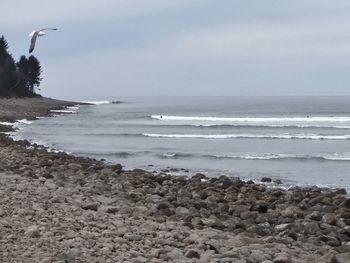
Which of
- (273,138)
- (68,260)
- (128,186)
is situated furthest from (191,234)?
(273,138)

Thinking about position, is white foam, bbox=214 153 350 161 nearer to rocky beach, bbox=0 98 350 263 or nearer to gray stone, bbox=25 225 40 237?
rocky beach, bbox=0 98 350 263

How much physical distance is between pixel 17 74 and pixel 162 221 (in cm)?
6946

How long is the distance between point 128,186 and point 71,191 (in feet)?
6.32

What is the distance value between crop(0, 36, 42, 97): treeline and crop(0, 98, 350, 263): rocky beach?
60223 mm

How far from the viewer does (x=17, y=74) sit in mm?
73625

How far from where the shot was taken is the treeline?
6994 cm

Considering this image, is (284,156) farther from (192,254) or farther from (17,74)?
(17,74)

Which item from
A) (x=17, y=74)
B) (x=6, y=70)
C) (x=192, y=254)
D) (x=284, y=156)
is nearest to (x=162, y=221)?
(x=192, y=254)

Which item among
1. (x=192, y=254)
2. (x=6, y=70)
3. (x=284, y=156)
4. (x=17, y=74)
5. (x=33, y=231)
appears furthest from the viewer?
(x=17, y=74)

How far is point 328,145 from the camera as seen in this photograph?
26.5 m

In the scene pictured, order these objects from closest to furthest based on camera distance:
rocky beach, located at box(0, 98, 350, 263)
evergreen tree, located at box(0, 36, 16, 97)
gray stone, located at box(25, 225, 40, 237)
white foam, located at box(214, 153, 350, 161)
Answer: rocky beach, located at box(0, 98, 350, 263)
gray stone, located at box(25, 225, 40, 237)
white foam, located at box(214, 153, 350, 161)
evergreen tree, located at box(0, 36, 16, 97)

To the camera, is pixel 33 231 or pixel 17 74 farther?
pixel 17 74

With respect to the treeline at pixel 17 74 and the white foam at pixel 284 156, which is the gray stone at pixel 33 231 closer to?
the white foam at pixel 284 156

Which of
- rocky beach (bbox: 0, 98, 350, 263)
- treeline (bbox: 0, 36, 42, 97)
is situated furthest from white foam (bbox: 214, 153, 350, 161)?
treeline (bbox: 0, 36, 42, 97)
